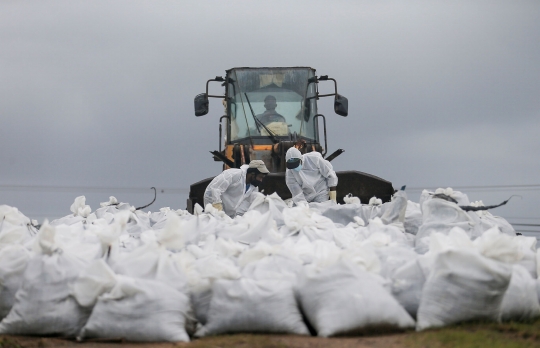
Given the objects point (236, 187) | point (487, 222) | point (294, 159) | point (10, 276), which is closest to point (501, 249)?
point (487, 222)

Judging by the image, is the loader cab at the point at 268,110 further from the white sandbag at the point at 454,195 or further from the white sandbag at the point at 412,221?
the white sandbag at the point at 454,195

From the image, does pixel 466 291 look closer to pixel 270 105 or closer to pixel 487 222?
pixel 487 222

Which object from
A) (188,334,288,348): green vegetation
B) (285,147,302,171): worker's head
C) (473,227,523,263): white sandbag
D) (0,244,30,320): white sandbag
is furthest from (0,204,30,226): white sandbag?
(473,227,523,263): white sandbag

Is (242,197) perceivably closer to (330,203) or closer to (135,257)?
(330,203)

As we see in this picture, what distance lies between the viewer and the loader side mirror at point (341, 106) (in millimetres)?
9344

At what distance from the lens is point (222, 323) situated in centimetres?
363

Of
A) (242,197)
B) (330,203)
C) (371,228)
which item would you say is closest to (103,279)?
(371,228)

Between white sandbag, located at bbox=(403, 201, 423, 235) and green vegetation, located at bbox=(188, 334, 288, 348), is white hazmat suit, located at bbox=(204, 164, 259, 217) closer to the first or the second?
white sandbag, located at bbox=(403, 201, 423, 235)

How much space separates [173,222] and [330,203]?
3.63 meters

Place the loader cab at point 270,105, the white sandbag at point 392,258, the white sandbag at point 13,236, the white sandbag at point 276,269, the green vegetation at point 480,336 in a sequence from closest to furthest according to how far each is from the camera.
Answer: the green vegetation at point 480,336, the white sandbag at point 276,269, the white sandbag at point 392,258, the white sandbag at point 13,236, the loader cab at point 270,105

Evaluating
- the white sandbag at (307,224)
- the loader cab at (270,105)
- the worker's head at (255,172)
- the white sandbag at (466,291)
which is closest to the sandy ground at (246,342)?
the white sandbag at (466,291)

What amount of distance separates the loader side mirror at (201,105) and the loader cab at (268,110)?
1.37 feet

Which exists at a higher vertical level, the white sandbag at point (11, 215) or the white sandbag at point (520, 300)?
the white sandbag at point (11, 215)

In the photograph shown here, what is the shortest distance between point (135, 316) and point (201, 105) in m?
5.78
